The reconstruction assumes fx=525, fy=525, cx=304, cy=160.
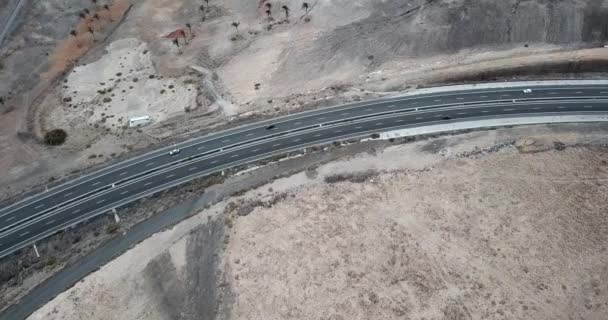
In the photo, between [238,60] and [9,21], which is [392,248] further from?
[9,21]

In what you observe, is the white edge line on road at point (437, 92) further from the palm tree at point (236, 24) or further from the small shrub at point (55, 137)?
the palm tree at point (236, 24)

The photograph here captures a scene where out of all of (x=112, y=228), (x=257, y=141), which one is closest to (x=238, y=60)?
(x=257, y=141)

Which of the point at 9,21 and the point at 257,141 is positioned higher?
the point at 9,21

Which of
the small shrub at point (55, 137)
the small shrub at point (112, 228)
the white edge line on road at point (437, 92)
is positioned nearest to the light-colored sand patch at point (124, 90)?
the small shrub at point (55, 137)

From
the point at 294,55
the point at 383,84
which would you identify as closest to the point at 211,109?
Answer: the point at 294,55

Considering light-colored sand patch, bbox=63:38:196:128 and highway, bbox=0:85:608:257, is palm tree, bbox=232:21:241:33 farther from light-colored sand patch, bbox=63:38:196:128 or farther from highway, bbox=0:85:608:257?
highway, bbox=0:85:608:257

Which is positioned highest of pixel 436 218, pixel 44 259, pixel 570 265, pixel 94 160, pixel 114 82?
pixel 114 82

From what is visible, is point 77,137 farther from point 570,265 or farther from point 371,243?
point 570,265
